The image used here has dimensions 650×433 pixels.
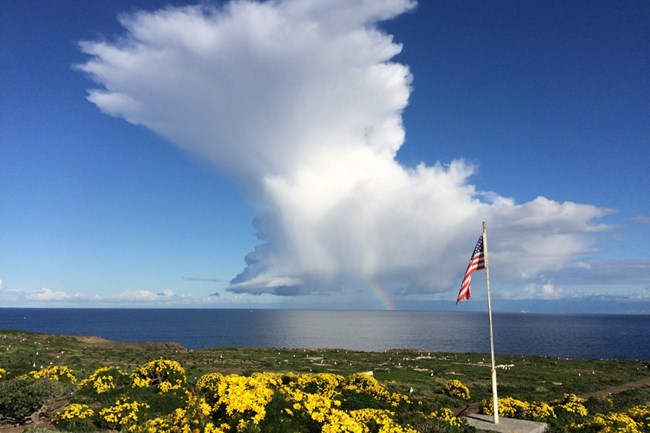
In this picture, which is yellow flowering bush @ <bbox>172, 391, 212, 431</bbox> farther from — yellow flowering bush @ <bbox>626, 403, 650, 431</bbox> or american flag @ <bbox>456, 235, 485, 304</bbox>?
yellow flowering bush @ <bbox>626, 403, 650, 431</bbox>

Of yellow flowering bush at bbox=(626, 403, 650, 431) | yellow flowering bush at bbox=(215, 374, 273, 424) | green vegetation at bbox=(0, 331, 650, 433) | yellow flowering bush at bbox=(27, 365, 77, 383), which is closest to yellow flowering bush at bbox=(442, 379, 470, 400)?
green vegetation at bbox=(0, 331, 650, 433)

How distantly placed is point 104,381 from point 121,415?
643 centimetres

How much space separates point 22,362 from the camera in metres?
43.2

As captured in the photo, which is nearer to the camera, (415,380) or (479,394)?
(479,394)

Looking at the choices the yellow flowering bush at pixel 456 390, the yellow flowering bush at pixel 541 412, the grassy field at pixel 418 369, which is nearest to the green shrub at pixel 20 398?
the grassy field at pixel 418 369

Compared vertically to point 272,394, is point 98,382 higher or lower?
lower

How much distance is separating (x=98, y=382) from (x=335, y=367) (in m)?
36.3

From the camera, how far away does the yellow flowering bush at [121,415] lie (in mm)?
15078

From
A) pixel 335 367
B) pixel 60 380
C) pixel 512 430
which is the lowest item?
pixel 335 367

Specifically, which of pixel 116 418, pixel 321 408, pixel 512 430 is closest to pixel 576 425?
pixel 512 430

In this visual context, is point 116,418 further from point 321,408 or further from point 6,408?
point 321,408

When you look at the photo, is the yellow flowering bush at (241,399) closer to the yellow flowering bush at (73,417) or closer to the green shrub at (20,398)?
the yellow flowering bush at (73,417)

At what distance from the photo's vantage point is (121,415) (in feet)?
51.9

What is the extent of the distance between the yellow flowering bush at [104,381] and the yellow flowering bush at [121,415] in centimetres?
481
